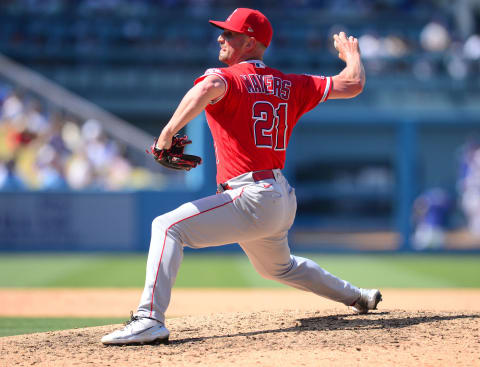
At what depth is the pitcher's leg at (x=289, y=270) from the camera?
4008 millimetres

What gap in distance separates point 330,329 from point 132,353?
3.88 ft

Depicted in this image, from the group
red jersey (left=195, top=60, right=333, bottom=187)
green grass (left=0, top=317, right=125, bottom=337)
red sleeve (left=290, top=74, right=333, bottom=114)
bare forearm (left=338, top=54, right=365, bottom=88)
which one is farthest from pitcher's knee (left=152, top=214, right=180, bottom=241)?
green grass (left=0, top=317, right=125, bottom=337)

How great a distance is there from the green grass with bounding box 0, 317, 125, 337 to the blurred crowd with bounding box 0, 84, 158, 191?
573 centimetres

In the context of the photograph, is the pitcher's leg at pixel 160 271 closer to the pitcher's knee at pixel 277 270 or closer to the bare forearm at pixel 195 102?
the bare forearm at pixel 195 102

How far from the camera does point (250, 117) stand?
3756 millimetres

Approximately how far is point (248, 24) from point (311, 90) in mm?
550

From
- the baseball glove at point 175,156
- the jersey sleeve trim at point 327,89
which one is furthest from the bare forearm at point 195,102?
the jersey sleeve trim at point 327,89

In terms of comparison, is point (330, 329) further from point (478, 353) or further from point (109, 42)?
point (109, 42)

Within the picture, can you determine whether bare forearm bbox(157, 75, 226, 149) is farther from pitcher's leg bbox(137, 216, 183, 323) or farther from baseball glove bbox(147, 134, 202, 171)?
pitcher's leg bbox(137, 216, 183, 323)

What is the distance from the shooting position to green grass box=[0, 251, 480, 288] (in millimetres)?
7648

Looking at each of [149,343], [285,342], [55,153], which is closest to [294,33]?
[55,153]

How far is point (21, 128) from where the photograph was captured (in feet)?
40.5

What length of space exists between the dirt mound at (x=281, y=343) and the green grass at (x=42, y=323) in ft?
1.92

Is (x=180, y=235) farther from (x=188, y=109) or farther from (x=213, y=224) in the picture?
(x=188, y=109)
